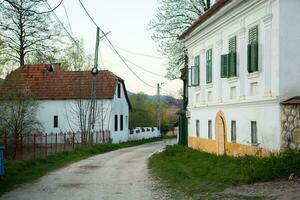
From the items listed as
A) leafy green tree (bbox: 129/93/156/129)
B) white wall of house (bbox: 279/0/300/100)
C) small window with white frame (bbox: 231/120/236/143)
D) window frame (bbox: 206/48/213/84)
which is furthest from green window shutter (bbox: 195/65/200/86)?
leafy green tree (bbox: 129/93/156/129)

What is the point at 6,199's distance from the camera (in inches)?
542

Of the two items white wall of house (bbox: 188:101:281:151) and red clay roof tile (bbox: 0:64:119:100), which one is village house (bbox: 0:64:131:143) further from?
white wall of house (bbox: 188:101:281:151)

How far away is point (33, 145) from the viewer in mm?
30141

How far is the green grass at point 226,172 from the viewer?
560 inches

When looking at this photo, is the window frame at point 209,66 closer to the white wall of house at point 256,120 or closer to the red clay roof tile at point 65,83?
the white wall of house at point 256,120

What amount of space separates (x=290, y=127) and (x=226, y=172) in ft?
7.46

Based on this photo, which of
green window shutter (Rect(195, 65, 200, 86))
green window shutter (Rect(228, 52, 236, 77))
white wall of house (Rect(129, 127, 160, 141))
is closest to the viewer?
green window shutter (Rect(228, 52, 236, 77))

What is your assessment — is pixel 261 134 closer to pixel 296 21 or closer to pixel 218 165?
pixel 218 165

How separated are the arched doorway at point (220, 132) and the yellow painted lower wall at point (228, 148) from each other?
17.2 inches

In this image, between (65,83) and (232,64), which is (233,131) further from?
(65,83)

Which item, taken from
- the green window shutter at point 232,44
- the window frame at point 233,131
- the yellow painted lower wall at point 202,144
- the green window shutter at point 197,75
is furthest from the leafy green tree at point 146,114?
the green window shutter at point 232,44

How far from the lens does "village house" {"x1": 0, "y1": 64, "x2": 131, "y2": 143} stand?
46.2m

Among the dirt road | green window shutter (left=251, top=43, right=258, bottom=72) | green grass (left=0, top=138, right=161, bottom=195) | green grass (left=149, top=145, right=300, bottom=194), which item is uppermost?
green window shutter (left=251, top=43, right=258, bottom=72)

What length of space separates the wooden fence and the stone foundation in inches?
483
